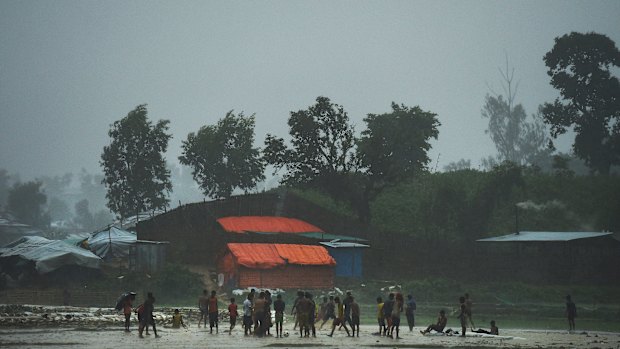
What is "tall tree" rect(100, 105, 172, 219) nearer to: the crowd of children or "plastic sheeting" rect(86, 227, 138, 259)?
"plastic sheeting" rect(86, 227, 138, 259)

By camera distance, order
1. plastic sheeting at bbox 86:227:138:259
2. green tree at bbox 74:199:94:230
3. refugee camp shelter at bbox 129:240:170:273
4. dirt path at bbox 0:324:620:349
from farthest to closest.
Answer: green tree at bbox 74:199:94:230 < plastic sheeting at bbox 86:227:138:259 < refugee camp shelter at bbox 129:240:170:273 < dirt path at bbox 0:324:620:349

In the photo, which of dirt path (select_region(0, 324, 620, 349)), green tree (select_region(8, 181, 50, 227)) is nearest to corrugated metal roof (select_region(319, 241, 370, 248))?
dirt path (select_region(0, 324, 620, 349))

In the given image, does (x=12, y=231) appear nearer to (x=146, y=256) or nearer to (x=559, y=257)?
(x=146, y=256)

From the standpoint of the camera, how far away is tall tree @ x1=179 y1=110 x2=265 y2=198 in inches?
3105

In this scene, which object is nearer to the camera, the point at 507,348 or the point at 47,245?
the point at 507,348

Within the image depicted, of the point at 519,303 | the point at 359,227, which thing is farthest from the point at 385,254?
the point at 519,303

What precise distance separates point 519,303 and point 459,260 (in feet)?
34.4

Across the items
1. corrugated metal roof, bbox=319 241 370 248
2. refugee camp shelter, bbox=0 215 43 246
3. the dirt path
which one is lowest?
the dirt path

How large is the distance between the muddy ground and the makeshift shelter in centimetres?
2276

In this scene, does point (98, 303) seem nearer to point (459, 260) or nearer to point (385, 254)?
point (385, 254)

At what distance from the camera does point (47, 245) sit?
187ft

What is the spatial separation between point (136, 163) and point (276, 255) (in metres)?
31.7

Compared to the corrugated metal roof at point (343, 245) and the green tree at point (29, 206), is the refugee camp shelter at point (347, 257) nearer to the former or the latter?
the corrugated metal roof at point (343, 245)

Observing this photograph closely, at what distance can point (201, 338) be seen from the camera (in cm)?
2980
